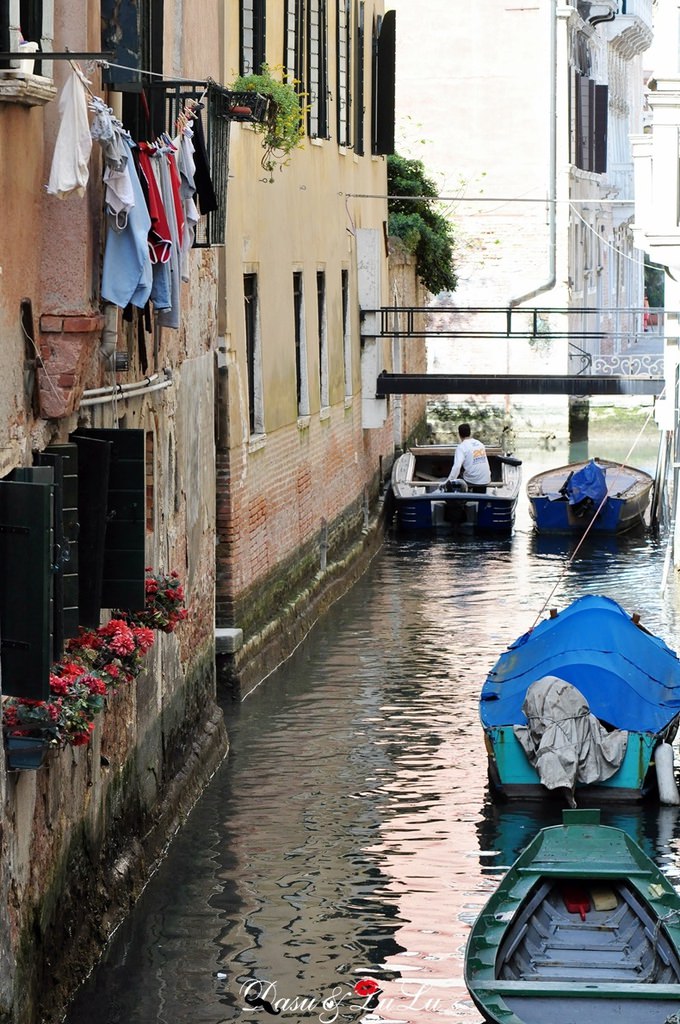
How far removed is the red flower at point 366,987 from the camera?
9.48 meters

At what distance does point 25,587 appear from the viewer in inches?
318

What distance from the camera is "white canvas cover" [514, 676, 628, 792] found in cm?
1276

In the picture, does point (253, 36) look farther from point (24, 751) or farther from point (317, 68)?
point (24, 751)

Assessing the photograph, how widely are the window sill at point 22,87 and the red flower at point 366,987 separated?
4.33 meters

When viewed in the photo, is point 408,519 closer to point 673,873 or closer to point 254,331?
point 254,331

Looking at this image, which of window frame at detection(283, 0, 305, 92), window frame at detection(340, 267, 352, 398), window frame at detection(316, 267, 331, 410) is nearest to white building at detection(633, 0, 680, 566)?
window frame at detection(283, 0, 305, 92)

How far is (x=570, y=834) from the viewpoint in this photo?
35.2 feet

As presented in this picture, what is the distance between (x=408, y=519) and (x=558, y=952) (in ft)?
57.9

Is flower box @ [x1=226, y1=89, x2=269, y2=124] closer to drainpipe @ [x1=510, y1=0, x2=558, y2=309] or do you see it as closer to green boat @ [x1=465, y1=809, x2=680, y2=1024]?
green boat @ [x1=465, y1=809, x2=680, y2=1024]

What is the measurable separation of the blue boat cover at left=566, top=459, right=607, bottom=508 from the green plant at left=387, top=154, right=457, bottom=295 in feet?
20.0

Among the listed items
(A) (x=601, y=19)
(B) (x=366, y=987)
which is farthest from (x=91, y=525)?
(A) (x=601, y=19)

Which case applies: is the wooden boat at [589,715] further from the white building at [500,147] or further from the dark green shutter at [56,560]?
the white building at [500,147]

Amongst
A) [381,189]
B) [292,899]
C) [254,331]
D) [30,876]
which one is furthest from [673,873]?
[381,189]

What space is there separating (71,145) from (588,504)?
60.2 ft
